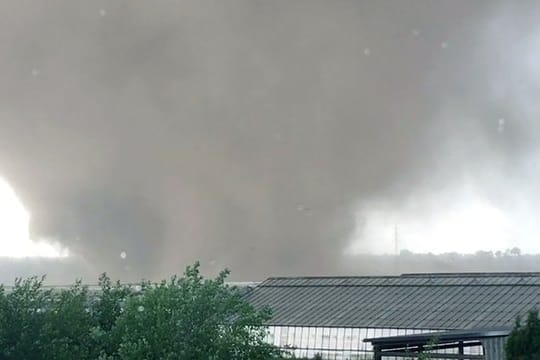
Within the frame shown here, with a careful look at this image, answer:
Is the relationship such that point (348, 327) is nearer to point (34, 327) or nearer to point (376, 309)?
point (376, 309)

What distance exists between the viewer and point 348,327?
79.9 m

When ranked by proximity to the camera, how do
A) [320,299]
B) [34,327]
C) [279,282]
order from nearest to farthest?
[34,327]
[320,299]
[279,282]

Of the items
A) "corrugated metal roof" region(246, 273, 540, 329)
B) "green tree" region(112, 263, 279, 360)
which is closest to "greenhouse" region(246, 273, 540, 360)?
"corrugated metal roof" region(246, 273, 540, 329)

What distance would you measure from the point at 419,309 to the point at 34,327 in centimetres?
5103

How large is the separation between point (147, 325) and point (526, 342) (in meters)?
19.2

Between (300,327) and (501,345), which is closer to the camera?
(501,345)

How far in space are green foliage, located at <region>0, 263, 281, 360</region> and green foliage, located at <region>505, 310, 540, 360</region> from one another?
486 inches

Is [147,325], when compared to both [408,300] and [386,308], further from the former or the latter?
[408,300]

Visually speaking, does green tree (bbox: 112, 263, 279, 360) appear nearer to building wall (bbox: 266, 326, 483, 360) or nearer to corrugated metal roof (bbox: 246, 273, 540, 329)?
building wall (bbox: 266, 326, 483, 360)

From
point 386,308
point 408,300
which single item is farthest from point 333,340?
point 408,300

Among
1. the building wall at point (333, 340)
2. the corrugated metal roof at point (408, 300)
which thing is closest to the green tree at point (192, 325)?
the building wall at point (333, 340)

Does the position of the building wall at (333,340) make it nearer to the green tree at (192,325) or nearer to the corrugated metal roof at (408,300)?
the corrugated metal roof at (408,300)

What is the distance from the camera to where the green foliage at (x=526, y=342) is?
3822 centimetres

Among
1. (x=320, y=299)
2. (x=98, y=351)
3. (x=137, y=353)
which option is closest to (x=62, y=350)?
(x=98, y=351)
